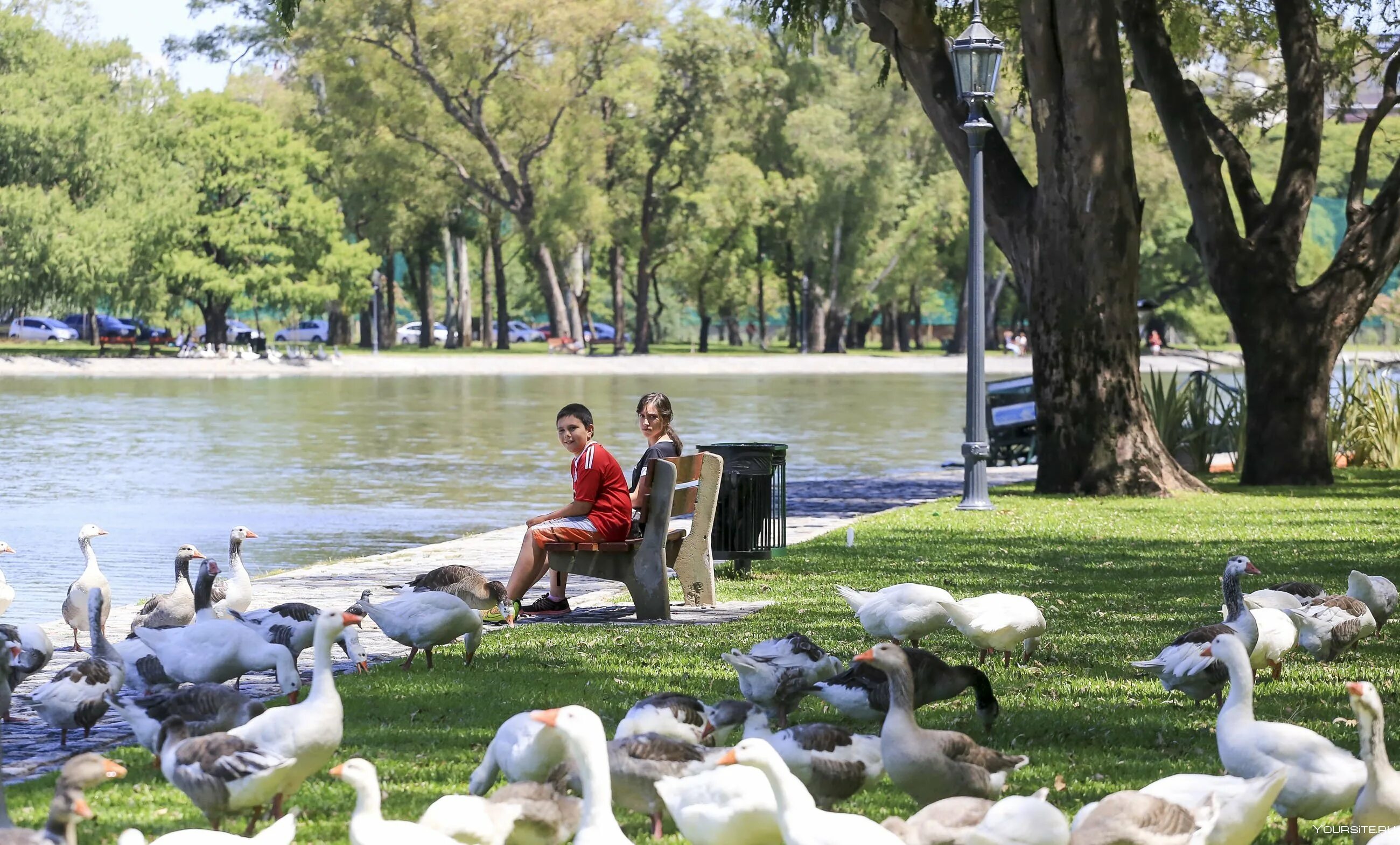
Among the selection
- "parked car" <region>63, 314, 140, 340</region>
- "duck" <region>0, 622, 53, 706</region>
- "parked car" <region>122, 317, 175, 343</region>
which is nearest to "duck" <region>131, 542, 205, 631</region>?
"duck" <region>0, 622, 53, 706</region>

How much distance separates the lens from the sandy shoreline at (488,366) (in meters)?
60.6

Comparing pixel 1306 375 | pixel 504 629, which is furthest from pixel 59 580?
pixel 1306 375

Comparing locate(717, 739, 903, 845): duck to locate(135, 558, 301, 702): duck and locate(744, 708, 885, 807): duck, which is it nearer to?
locate(744, 708, 885, 807): duck

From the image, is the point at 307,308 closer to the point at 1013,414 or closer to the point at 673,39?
the point at 673,39

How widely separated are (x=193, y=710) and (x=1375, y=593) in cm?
671

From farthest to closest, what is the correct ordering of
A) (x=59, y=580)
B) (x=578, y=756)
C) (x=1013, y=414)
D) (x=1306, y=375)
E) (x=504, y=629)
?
(x=1013, y=414), (x=1306, y=375), (x=59, y=580), (x=504, y=629), (x=578, y=756)

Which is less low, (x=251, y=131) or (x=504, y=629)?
(x=251, y=131)

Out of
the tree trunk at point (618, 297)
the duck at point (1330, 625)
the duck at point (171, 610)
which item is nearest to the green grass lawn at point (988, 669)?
the duck at point (1330, 625)

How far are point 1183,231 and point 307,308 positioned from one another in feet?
140

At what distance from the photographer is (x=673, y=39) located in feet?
236

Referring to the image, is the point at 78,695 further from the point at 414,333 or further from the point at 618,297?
the point at 414,333

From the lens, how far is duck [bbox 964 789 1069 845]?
5.18 metres

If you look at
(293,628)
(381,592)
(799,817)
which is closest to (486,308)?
(381,592)

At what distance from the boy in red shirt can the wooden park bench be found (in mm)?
74
